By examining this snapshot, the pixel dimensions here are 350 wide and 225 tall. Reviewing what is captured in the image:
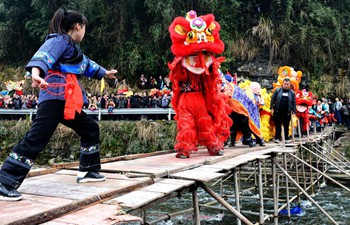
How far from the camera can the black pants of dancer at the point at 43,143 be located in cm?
286

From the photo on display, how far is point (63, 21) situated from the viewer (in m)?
3.36

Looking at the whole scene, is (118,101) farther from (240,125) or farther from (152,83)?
(240,125)

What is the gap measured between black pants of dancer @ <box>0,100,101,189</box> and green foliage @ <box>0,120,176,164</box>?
9.85 meters

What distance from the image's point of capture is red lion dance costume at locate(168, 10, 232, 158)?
17.8 ft

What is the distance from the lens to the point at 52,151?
15016mm

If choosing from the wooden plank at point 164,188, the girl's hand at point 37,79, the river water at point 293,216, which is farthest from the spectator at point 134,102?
the girl's hand at point 37,79

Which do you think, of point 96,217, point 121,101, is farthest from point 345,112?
point 96,217

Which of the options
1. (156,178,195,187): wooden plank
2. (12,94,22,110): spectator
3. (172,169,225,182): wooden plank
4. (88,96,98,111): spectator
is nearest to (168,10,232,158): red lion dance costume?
(172,169,225,182): wooden plank

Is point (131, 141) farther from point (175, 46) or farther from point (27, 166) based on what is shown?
point (27, 166)

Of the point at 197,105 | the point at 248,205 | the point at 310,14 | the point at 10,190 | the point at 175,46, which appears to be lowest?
Answer: the point at 248,205

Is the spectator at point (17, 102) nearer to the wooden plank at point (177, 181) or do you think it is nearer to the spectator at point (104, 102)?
the spectator at point (104, 102)

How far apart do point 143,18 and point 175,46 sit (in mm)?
14005

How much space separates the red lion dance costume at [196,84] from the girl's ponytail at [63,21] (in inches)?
88.6

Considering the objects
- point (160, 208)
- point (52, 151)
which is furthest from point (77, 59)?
point (52, 151)
